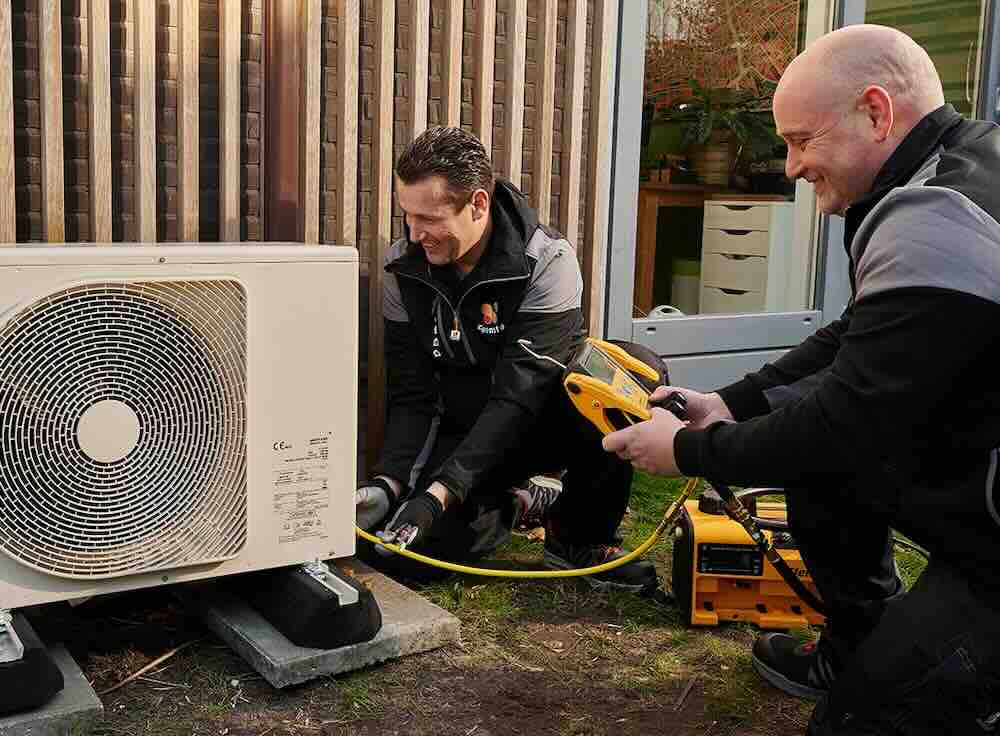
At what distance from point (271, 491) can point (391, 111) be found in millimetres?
1451

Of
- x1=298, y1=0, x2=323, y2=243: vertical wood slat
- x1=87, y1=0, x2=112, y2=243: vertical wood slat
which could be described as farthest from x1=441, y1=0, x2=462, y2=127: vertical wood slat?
x1=87, y1=0, x2=112, y2=243: vertical wood slat

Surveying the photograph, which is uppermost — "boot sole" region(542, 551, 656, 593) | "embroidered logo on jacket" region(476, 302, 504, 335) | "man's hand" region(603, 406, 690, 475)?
"embroidered logo on jacket" region(476, 302, 504, 335)

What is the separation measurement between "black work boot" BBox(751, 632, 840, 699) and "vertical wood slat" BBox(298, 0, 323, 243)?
5.54ft

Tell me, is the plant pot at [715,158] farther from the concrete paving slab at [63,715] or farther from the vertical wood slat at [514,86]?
the concrete paving slab at [63,715]

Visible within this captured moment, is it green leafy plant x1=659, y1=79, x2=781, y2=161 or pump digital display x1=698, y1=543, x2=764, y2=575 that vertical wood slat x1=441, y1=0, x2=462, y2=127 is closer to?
green leafy plant x1=659, y1=79, x2=781, y2=161

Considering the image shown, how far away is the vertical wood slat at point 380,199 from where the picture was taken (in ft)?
11.3

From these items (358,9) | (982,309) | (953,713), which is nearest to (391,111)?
(358,9)

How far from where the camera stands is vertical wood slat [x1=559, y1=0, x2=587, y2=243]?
155 inches

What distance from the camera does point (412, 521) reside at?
2828 mm

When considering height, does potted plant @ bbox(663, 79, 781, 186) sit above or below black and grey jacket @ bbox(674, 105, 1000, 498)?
above

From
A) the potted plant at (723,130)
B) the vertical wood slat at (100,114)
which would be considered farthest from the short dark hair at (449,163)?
the potted plant at (723,130)

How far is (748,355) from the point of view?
4.88 meters

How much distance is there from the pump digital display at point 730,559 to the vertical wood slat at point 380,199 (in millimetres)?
1206

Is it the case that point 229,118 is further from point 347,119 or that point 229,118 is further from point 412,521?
point 412,521
